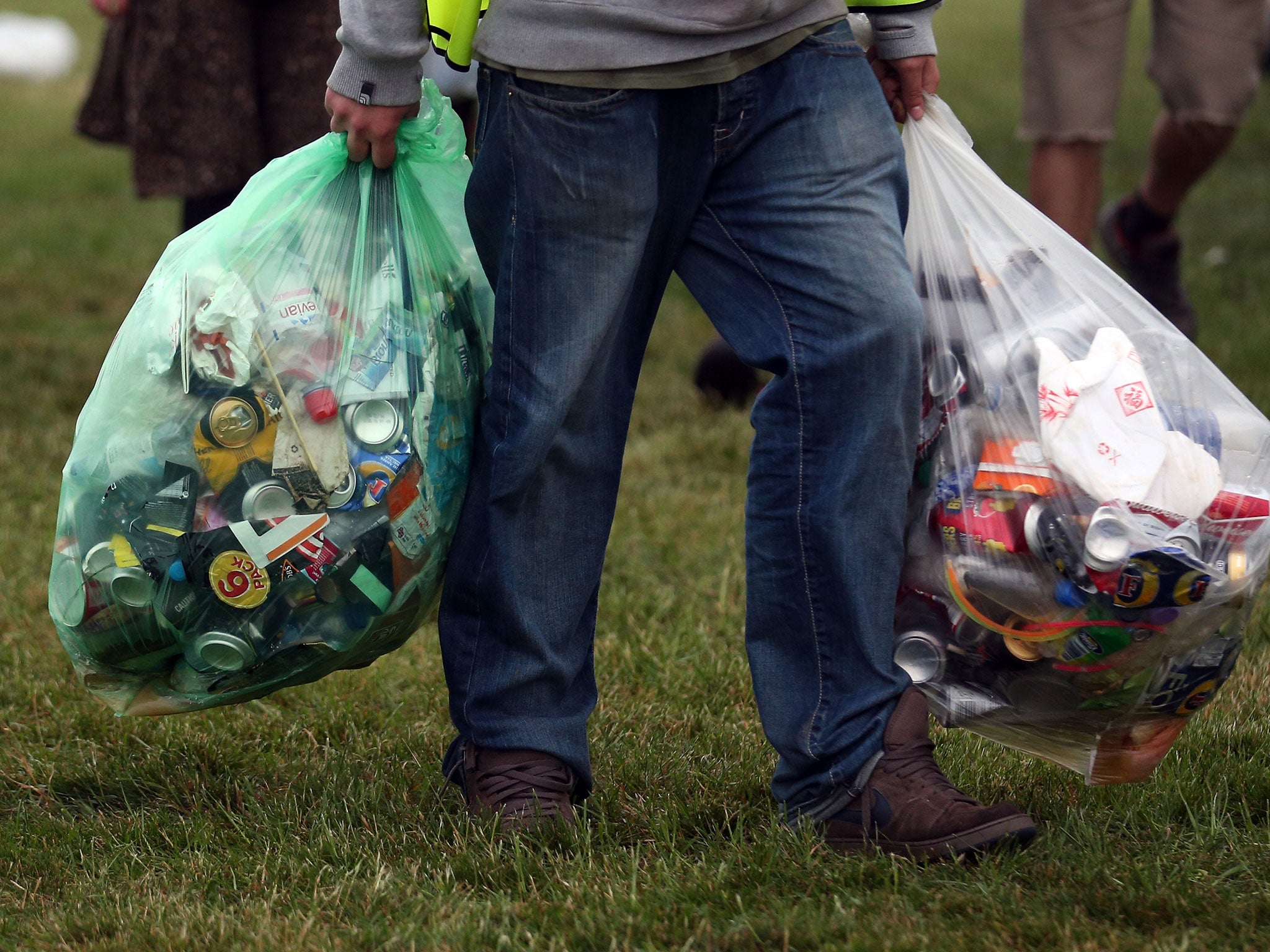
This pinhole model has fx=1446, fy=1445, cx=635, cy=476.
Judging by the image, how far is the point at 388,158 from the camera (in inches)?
76.6

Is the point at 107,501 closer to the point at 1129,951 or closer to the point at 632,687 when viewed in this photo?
the point at 632,687

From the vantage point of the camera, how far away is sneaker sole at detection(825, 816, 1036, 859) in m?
1.79

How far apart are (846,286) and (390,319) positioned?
607 millimetres

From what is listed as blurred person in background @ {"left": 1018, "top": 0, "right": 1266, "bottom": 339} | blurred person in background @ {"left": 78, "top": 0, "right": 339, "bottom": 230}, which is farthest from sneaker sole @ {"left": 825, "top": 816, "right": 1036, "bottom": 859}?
blurred person in background @ {"left": 1018, "top": 0, "right": 1266, "bottom": 339}

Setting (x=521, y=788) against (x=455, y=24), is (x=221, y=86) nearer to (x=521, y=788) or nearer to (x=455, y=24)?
(x=455, y=24)

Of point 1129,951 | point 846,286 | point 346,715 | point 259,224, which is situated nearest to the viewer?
point 1129,951

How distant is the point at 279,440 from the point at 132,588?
0.28 meters

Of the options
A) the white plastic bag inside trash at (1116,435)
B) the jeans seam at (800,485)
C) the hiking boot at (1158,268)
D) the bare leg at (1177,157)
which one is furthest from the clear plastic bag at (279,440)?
the hiking boot at (1158,268)

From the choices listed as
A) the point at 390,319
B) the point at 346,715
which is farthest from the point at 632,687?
the point at 390,319

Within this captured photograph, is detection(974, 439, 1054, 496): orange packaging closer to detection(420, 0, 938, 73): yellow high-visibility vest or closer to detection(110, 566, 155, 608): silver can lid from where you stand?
detection(420, 0, 938, 73): yellow high-visibility vest

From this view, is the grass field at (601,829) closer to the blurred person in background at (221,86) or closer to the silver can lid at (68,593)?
the silver can lid at (68,593)

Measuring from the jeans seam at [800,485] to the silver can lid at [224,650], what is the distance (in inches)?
29.0

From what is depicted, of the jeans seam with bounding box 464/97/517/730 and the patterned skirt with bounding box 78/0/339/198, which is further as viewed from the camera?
the patterned skirt with bounding box 78/0/339/198

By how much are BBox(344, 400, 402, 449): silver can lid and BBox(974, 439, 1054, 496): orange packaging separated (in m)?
0.76
